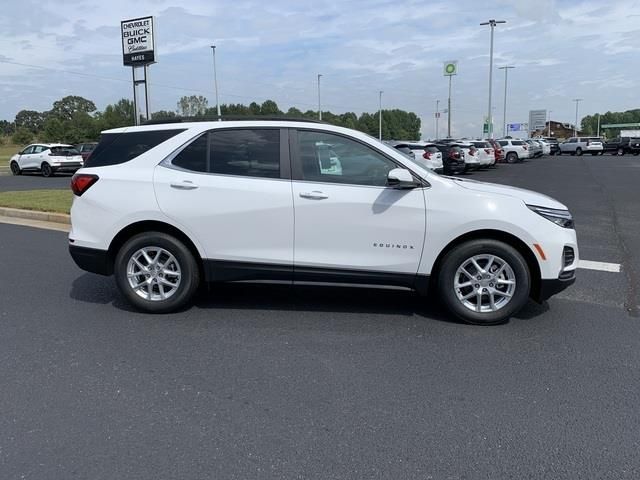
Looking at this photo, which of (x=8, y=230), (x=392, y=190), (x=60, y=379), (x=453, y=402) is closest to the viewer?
(x=453, y=402)

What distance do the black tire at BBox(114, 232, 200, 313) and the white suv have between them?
0.01 m

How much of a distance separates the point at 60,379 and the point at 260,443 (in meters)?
1.66

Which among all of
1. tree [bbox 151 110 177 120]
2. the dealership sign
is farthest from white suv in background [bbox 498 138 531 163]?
the dealership sign

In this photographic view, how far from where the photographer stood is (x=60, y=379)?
385 centimetres

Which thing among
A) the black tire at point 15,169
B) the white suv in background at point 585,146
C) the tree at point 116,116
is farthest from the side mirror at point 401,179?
the tree at point 116,116

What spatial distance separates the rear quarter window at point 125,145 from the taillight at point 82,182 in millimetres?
153

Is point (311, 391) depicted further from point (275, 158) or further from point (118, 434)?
point (275, 158)

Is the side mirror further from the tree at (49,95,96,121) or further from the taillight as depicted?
the tree at (49,95,96,121)

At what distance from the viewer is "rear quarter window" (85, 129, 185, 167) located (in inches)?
205

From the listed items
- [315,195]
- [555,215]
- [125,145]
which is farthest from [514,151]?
[125,145]

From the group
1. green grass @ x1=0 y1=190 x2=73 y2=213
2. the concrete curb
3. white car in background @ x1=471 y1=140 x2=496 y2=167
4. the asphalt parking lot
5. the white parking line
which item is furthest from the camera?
white car in background @ x1=471 y1=140 x2=496 y2=167

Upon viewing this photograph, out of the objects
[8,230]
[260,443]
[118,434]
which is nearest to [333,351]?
[260,443]

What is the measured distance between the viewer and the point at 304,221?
487 cm

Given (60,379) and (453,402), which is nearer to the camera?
(453,402)
